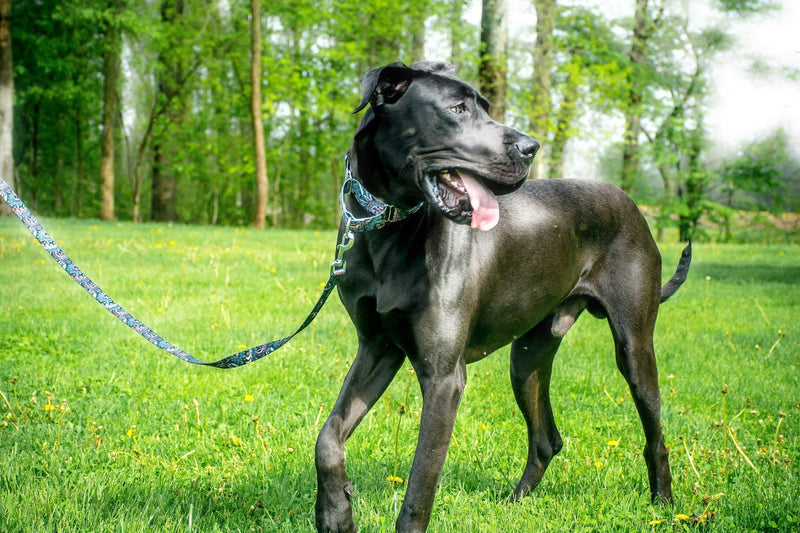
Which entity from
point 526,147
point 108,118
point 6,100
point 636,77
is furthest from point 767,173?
point 526,147

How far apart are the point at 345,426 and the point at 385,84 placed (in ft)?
4.42

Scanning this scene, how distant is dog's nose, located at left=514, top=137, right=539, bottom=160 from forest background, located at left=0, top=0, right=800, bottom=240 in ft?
44.1

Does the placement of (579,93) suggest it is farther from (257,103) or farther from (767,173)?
(767,173)

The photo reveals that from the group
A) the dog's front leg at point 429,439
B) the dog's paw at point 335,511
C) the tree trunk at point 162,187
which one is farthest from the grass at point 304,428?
the tree trunk at point 162,187

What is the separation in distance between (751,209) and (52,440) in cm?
2766

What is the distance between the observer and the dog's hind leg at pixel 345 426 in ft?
8.74

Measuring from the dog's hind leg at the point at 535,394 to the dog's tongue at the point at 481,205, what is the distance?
123cm

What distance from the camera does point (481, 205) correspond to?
255cm

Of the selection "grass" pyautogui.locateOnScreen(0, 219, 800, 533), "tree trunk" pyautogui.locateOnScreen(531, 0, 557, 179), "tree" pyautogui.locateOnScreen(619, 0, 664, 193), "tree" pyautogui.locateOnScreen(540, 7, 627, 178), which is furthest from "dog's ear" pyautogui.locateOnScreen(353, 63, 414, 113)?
"tree" pyautogui.locateOnScreen(619, 0, 664, 193)

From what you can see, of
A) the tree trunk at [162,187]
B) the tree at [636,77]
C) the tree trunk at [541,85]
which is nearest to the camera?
the tree trunk at [541,85]

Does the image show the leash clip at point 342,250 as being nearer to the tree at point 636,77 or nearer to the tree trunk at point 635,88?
the tree trunk at point 635,88

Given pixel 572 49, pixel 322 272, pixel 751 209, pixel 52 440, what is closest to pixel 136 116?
pixel 572 49

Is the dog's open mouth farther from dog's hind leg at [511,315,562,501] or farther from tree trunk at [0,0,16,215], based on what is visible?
tree trunk at [0,0,16,215]

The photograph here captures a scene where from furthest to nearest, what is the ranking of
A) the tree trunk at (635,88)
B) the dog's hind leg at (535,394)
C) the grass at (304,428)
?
the tree trunk at (635,88) → the dog's hind leg at (535,394) → the grass at (304,428)
